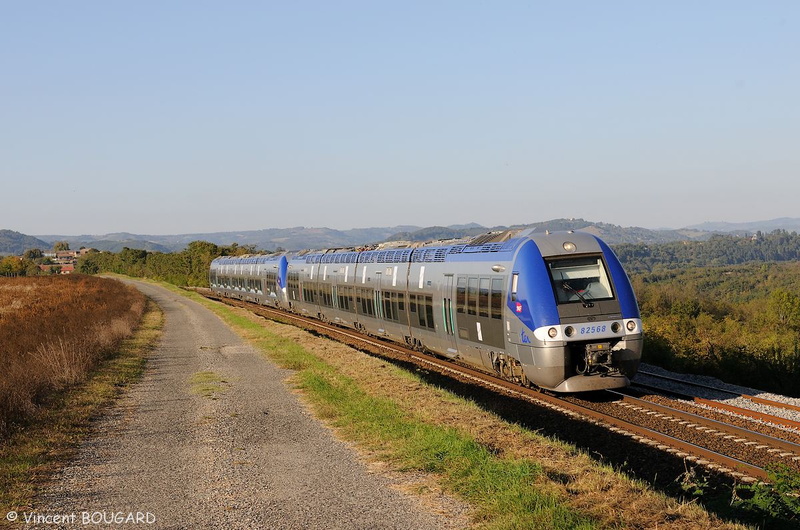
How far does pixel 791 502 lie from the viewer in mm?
7988

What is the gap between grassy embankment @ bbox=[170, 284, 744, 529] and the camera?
23.9 feet

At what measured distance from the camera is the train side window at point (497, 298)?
54.9 ft

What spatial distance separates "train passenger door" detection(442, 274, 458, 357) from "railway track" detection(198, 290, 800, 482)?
1.63 metres

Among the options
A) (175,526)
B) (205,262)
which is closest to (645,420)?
(175,526)

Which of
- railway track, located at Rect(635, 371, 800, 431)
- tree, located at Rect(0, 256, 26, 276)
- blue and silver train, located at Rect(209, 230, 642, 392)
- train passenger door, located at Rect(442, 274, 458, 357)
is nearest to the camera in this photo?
railway track, located at Rect(635, 371, 800, 431)

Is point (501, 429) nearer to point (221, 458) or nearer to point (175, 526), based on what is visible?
point (221, 458)

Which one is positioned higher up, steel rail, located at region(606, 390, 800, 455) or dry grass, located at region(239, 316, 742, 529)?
dry grass, located at region(239, 316, 742, 529)

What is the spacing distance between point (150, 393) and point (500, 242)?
30.4ft

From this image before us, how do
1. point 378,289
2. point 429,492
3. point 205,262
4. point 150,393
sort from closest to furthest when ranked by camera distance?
point 429,492, point 150,393, point 378,289, point 205,262

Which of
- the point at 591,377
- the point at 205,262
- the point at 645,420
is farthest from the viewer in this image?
the point at 205,262

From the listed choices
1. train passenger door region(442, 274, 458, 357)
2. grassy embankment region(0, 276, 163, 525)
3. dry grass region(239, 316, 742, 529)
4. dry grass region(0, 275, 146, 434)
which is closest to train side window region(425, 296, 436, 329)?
train passenger door region(442, 274, 458, 357)

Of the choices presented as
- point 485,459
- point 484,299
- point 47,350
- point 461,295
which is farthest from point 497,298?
point 47,350

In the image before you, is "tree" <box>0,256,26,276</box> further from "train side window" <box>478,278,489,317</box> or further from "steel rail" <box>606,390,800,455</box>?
"steel rail" <box>606,390,800,455</box>

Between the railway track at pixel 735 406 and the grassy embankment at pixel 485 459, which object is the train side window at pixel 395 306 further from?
the railway track at pixel 735 406
